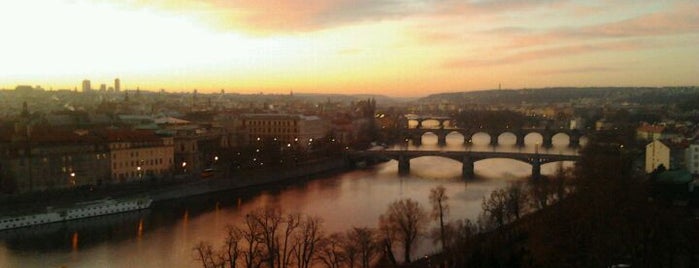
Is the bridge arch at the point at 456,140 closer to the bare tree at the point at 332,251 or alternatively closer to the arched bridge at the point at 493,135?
the arched bridge at the point at 493,135

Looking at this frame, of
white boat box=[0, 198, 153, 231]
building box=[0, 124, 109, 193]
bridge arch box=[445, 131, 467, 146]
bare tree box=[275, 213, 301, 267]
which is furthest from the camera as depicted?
bridge arch box=[445, 131, 467, 146]

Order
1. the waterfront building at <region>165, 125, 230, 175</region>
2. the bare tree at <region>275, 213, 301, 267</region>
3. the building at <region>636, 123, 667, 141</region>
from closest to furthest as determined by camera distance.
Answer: the bare tree at <region>275, 213, 301, 267</region> < the waterfront building at <region>165, 125, 230, 175</region> < the building at <region>636, 123, 667, 141</region>

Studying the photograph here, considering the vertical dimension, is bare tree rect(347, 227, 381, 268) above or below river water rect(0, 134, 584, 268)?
above

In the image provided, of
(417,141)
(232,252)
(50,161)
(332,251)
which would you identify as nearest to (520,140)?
(417,141)

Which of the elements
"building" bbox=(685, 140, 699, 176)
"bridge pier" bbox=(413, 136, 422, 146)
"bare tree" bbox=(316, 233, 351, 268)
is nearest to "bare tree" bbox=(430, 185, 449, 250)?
"bare tree" bbox=(316, 233, 351, 268)

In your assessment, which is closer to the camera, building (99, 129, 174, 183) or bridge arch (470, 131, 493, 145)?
building (99, 129, 174, 183)

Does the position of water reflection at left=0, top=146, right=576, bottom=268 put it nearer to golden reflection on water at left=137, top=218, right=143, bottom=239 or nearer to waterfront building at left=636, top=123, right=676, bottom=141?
golden reflection on water at left=137, top=218, right=143, bottom=239
